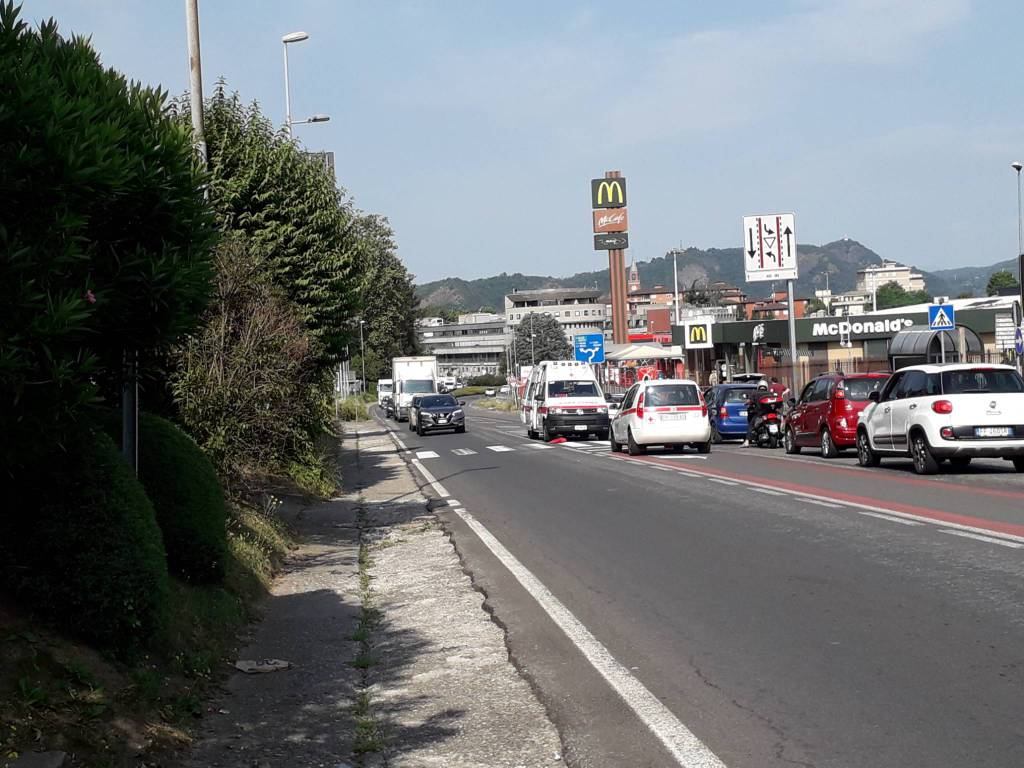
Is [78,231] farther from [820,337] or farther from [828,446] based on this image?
[820,337]

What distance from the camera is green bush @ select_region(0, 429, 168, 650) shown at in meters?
6.41

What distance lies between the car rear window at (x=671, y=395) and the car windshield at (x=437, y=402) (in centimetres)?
2032

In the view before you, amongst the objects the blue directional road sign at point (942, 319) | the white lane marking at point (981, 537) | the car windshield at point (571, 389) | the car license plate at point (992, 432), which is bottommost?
the white lane marking at point (981, 537)

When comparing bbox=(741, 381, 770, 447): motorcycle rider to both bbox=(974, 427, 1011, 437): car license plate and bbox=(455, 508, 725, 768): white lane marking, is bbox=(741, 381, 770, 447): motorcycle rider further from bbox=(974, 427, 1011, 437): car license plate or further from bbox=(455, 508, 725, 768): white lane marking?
bbox=(455, 508, 725, 768): white lane marking

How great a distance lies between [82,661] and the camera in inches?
246

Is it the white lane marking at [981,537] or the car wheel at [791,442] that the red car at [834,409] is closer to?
the car wheel at [791,442]

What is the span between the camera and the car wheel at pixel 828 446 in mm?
24828

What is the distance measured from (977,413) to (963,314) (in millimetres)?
44792

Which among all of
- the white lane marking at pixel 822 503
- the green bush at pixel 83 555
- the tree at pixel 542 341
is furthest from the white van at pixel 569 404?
the tree at pixel 542 341

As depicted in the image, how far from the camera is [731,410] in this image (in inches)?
1326

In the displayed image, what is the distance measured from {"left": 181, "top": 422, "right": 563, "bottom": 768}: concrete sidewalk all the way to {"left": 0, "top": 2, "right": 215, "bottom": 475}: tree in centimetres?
202

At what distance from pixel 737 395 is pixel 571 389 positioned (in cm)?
683

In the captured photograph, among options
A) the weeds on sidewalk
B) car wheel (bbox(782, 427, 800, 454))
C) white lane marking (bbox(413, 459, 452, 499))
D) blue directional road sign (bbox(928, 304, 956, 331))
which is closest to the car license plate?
car wheel (bbox(782, 427, 800, 454))

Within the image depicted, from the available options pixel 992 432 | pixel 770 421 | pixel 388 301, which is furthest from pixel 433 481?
pixel 388 301
